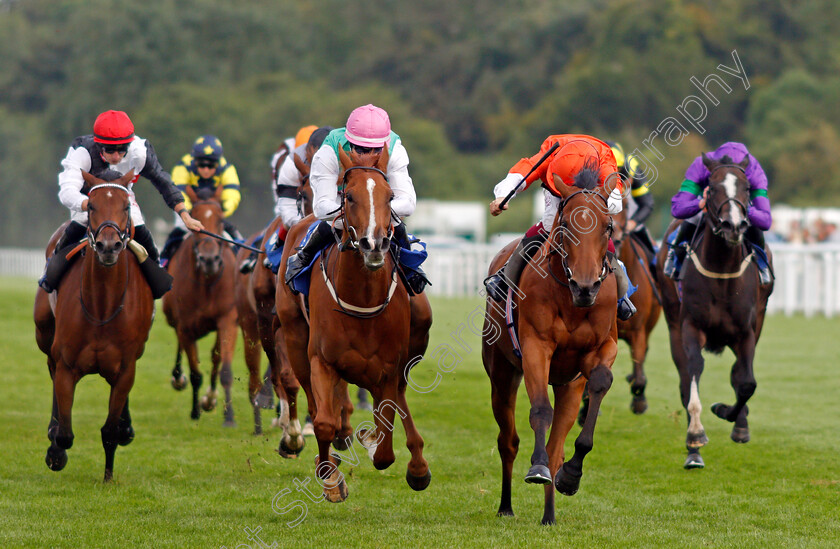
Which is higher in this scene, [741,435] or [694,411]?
[694,411]

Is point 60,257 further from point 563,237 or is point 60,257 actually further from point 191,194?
point 563,237

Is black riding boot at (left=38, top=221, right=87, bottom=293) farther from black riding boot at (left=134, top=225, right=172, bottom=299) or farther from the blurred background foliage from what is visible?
the blurred background foliage

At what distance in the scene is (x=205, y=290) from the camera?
A: 428 inches

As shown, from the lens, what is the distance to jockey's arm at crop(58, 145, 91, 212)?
7664 mm

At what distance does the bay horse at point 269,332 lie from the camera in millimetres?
7851

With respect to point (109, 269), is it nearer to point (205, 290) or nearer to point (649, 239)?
point (205, 290)

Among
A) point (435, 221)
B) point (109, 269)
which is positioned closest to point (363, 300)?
point (109, 269)

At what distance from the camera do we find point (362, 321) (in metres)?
6.49

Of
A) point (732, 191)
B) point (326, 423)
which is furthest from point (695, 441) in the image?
point (326, 423)

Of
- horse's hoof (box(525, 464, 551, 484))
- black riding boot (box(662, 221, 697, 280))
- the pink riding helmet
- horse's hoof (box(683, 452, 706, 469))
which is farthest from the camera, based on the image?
black riding boot (box(662, 221, 697, 280))

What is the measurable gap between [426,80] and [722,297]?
52.2m

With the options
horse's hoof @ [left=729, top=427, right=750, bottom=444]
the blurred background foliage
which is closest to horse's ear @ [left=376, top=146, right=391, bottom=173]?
horse's hoof @ [left=729, top=427, right=750, bottom=444]

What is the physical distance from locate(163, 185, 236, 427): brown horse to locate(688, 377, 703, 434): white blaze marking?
415 centimetres

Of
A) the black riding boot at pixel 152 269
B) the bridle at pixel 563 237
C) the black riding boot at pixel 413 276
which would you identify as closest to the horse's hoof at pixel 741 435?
the bridle at pixel 563 237
